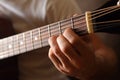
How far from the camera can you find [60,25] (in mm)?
685

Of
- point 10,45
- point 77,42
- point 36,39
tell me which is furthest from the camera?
point 10,45

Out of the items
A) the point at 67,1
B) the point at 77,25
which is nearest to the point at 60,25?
the point at 77,25

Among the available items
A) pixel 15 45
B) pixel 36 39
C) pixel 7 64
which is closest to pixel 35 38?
pixel 36 39

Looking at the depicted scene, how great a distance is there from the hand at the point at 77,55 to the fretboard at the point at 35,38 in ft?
0.10

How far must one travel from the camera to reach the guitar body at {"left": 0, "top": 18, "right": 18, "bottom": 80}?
3.06 feet

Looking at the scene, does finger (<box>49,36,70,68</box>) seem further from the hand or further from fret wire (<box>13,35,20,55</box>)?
fret wire (<box>13,35,20,55</box>)

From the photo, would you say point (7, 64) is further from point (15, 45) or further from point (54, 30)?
point (54, 30)

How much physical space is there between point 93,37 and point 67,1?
0.22 metres

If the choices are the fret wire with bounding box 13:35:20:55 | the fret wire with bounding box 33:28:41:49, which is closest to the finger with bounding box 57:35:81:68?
the fret wire with bounding box 33:28:41:49

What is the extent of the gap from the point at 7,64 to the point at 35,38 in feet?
0.77

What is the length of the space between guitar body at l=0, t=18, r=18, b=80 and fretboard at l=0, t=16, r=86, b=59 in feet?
0.10

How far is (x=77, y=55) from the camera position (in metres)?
0.63

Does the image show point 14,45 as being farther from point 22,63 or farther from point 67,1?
point 67,1

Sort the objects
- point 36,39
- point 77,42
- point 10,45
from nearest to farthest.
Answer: point 77,42
point 36,39
point 10,45
